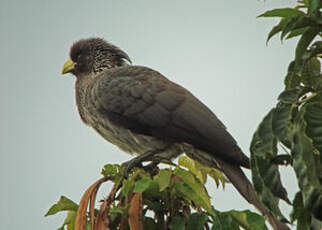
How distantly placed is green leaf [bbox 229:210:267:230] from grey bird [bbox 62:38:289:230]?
56cm

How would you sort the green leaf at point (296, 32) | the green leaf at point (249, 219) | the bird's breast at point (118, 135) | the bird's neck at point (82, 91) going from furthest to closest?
the bird's neck at point (82, 91), the bird's breast at point (118, 135), the green leaf at point (249, 219), the green leaf at point (296, 32)

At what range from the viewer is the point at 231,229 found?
1.67 m

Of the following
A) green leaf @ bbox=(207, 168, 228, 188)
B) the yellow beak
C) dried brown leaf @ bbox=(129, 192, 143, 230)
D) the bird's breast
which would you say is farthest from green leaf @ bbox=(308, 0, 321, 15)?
the yellow beak

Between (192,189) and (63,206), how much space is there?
24.2 inches

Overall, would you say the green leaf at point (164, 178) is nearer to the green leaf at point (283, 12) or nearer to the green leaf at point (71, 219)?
the green leaf at point (71, 219)

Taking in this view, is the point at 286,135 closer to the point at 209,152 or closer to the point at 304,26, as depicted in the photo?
the point at 304,26

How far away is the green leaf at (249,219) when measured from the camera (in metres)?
1.67

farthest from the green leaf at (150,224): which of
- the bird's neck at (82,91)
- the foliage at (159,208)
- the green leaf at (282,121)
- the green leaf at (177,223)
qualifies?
the bird's neck at (82,91)

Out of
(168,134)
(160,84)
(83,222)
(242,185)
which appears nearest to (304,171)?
(83,222)

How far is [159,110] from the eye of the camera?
3.07 metres

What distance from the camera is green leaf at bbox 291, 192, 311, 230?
1.34 metres

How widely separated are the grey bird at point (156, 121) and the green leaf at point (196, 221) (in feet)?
2.13

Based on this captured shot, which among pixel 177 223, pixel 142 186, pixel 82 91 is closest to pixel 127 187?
pixel 142 186

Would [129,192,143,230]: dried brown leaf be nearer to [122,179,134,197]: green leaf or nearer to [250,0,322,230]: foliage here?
[122,179,134,197]: green leaf
